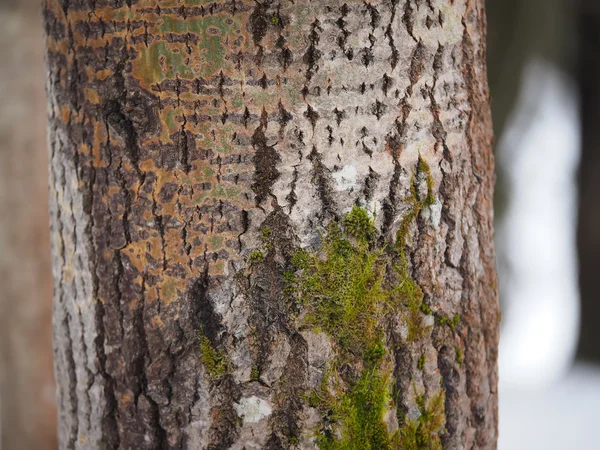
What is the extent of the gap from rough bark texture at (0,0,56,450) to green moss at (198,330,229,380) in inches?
118

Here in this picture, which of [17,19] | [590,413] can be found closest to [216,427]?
[17,19]

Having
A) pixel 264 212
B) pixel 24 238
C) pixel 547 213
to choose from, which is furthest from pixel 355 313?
pixel 547 213

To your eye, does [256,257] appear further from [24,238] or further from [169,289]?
[24,238]

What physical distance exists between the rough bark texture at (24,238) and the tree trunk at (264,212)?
9.07 feet

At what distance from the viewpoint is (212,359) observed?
3.98 ft

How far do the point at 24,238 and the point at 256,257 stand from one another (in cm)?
311

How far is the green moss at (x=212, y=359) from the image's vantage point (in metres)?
1.21

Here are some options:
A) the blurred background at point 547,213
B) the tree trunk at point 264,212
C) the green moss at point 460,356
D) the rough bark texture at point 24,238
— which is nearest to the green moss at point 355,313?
the tree trunk at point 264,212

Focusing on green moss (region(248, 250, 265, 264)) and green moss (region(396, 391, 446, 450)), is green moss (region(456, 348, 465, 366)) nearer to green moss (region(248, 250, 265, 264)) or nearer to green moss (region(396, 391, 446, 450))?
green moss (region(396, 391, 446, 450))

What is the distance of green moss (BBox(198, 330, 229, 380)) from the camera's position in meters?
1.21

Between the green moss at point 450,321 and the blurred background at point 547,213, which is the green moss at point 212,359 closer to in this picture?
the green moss at point 450,321

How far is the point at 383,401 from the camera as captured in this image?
126 cm

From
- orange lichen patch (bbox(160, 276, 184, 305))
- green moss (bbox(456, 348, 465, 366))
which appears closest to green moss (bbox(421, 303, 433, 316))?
green moss (bbox(456, 348, 465, 366))

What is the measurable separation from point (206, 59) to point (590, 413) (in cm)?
483
